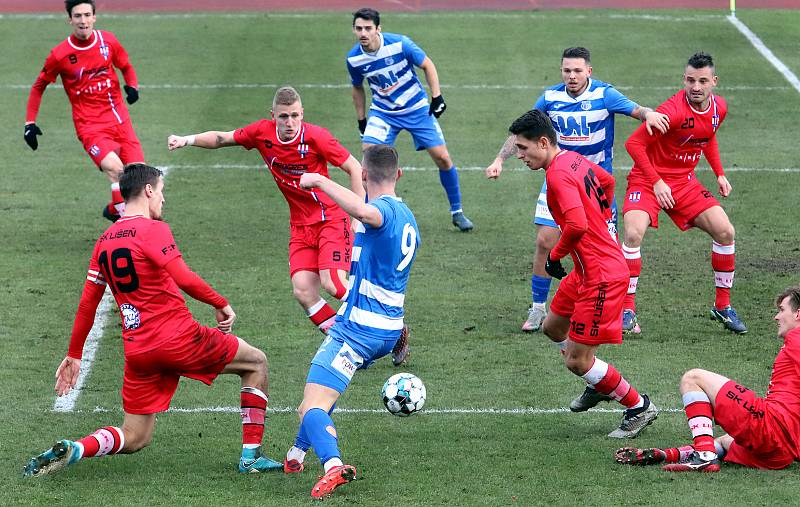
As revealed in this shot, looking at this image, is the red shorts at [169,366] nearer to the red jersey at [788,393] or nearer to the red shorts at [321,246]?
the red shorts at [321,246]

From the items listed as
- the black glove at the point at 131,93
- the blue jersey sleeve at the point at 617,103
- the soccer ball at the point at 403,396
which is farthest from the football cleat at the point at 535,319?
the black glove at the point at 131,93

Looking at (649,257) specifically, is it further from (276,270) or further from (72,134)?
(72,134)

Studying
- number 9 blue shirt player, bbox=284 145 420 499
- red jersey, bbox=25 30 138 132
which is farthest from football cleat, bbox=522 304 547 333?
red jersey, bbox=25 30 138 132

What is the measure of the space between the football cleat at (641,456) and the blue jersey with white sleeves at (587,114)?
12.4 ft

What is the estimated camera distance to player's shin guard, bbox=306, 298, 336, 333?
9961 mm

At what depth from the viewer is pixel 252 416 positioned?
25.9ft

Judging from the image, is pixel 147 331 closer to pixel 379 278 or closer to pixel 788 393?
pixel 379 278

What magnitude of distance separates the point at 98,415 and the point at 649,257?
21.2 feet

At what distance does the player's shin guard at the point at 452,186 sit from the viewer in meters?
14.1

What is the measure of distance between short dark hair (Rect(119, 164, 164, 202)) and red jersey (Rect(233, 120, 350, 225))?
2.34 meters

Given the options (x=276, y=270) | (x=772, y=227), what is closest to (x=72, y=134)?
(x=276, y=270)

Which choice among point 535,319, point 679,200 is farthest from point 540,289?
point 679,200

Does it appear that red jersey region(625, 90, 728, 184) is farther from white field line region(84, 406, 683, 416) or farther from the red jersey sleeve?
the red jersey sleeve

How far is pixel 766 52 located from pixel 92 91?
1352 centimetres
